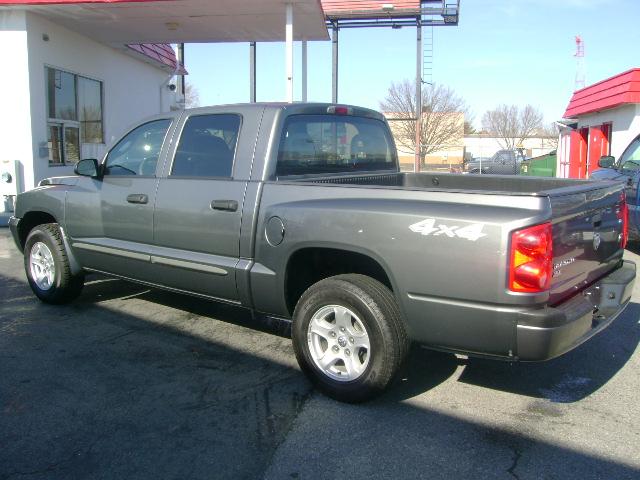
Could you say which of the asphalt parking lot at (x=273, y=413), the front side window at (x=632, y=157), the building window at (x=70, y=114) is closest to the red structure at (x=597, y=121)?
the front side window at (x=632, y=157)

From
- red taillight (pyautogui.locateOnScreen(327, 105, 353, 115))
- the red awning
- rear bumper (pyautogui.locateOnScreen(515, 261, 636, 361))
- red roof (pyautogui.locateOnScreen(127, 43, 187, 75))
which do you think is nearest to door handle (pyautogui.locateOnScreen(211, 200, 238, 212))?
red taillight (pyautogui.locateOnScreen(327, 105, 353, 115))

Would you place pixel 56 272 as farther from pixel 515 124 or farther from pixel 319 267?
pixel 515 124

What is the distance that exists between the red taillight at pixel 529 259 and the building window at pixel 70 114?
11292 mm

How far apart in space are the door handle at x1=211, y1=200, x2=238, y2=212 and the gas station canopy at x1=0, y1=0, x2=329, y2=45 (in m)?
7.33

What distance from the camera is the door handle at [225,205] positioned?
166 inches

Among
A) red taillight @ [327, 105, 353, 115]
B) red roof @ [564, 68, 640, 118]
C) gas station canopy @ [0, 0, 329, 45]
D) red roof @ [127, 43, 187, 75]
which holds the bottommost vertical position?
red taillight @ [327, 105, 353, 115]

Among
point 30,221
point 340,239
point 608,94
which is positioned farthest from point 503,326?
point 608,94

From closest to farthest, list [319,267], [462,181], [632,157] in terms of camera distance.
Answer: [319,267]
[462,181]
[632,157]

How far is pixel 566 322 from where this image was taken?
3.14 metres

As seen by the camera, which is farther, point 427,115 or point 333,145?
point 427,115

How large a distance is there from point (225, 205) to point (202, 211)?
0.26 metres

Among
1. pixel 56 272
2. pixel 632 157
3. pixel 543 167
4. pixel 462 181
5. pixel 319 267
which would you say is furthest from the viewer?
pixel 543 167

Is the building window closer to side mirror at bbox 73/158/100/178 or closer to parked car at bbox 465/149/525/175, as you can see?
side mirror at bbox 73/158/100/178

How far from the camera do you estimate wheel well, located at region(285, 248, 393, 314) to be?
387cm
